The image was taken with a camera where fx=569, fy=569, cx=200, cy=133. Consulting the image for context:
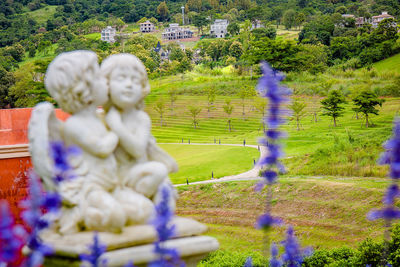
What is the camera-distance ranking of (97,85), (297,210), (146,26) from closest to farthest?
(97,85), (297,210), (146,26)

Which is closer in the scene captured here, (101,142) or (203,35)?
(101,142)

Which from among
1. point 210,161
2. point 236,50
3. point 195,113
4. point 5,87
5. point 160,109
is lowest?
point 210,161

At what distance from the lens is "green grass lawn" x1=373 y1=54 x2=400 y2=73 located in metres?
48.9

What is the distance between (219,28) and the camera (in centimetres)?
10875

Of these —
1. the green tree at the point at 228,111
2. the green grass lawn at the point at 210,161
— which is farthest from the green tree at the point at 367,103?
the green tree at the point at 228,111

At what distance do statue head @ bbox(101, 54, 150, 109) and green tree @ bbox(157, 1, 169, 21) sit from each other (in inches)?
4993

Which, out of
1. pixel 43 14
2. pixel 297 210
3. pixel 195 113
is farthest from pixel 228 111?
pixel 43 14

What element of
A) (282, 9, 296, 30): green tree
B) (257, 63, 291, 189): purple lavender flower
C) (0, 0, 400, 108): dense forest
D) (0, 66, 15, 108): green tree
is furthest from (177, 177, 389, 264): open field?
(282, 9, 296, 30): green tree

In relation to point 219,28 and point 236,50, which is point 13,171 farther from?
point 219,28

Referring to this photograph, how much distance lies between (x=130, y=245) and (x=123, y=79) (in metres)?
1.02

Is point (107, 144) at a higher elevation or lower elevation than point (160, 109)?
higher

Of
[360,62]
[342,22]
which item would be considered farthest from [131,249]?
[342,22]

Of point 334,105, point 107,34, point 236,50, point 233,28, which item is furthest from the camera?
point 107,34

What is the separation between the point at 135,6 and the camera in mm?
127250
